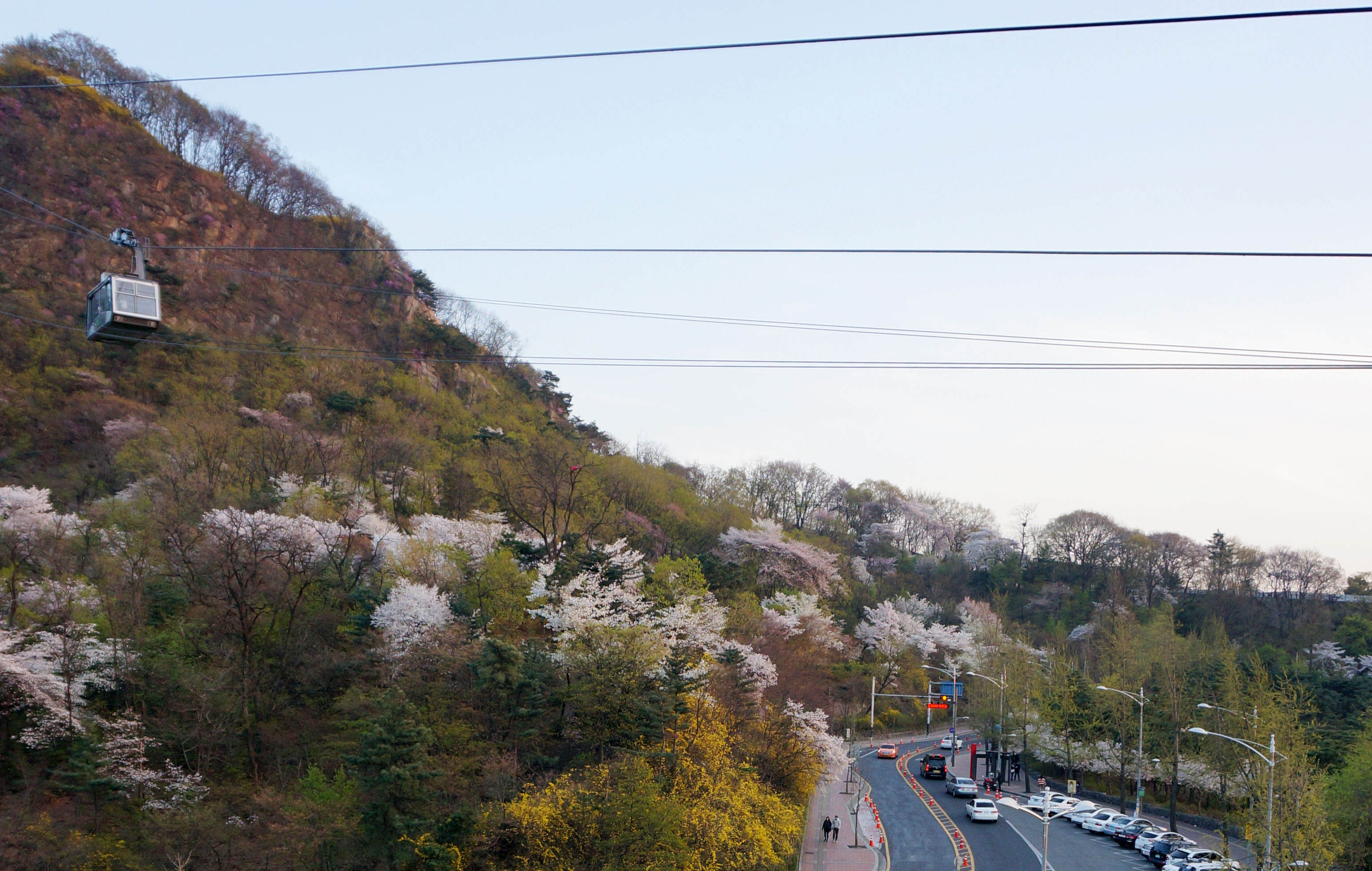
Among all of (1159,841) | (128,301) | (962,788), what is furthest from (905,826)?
(128,301)

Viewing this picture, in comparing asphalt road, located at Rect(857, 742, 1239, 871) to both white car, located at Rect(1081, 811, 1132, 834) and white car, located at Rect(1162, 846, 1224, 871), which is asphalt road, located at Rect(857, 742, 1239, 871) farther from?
white car, located at Rect(1162, 846, 1224, 871)

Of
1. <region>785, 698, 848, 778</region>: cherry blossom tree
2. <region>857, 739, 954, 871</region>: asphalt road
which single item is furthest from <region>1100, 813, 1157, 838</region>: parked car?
<region>785, 698, 848, 778</region>: cherry blossom tree

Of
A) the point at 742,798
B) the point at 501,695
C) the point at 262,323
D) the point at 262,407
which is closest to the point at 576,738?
the point at 501,695

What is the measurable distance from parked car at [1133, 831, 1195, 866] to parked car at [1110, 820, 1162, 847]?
4.82 ft

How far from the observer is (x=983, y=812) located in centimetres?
4059

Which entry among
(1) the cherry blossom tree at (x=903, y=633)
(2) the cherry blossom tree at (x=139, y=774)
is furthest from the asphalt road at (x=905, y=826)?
(2) the cherry blossom tree at (x=139, y=774)

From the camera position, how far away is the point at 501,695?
2995 cm

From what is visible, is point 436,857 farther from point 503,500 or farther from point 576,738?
point 503,500

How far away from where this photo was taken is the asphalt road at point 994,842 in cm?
3253

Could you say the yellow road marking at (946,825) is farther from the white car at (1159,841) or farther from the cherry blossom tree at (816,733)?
the white car at (1159,841)

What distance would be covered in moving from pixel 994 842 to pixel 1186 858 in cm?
749

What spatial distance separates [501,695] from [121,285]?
18484 mm

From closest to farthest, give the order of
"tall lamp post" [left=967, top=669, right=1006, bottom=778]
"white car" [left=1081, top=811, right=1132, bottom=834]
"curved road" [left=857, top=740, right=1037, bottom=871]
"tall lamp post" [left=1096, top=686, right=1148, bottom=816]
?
"curved road" [left=857, top=740, right=1037, bottom=871]
"white car" [left=1081, top=811, right=1132, bottom=834]
"tall lamp post" [left=1096, top=686, right=1148, bottom=816]
"tall lamp post" [left=967, top=669, right=1006, bottom=778]

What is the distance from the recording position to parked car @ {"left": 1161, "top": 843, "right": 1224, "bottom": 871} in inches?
1166
